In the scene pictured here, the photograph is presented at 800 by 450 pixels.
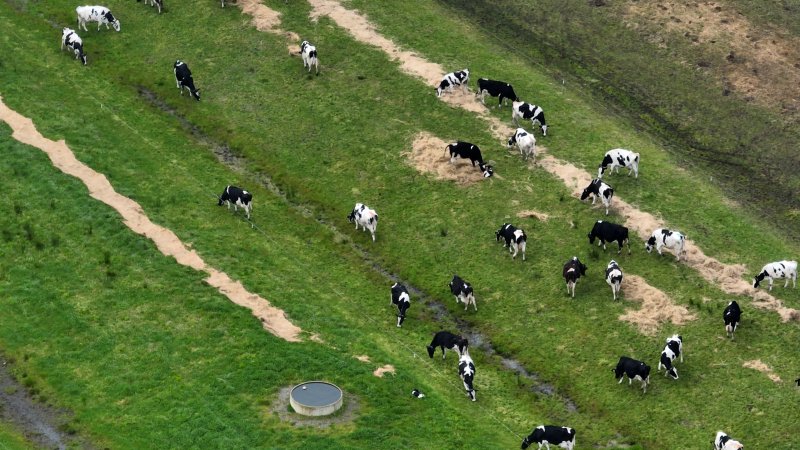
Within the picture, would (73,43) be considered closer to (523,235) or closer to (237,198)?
(237,198)

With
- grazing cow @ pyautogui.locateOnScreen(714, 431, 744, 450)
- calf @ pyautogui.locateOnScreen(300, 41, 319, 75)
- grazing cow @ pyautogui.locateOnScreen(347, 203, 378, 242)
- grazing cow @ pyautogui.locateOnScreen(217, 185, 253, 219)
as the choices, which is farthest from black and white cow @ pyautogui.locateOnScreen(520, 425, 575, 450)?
calf @ pyautogui.locateOnScreen(300, 41, 319, 75)

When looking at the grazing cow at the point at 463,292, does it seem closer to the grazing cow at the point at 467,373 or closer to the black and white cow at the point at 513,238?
the black and white cow at the point at 513,238

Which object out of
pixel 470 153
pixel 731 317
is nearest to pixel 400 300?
pixel 470 153

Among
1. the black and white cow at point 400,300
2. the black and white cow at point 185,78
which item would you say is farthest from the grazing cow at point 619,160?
the black and white cow at point 185,78

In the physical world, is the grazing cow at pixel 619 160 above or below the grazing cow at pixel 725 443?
above

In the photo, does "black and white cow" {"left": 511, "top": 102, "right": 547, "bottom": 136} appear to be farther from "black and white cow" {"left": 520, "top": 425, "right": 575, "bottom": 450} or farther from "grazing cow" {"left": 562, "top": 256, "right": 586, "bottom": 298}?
"black and white cow" {"left": 520, "top": 425, "right": 575, "bottom": 450}

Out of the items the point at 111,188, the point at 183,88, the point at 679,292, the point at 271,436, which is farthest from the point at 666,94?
the point at 271,436
